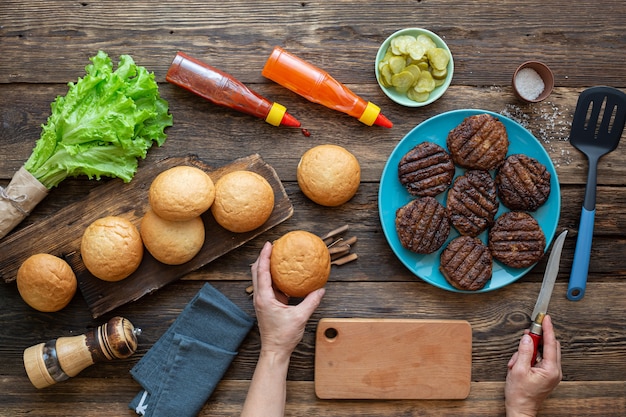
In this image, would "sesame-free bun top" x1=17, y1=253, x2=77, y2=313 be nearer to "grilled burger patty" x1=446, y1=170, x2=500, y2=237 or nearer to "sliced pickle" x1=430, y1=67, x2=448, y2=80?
"grilled burger patty" x1=446, y1=170, x2=500, y2=237

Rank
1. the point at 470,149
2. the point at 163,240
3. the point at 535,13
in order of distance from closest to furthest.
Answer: the point at 163,240
the point at 470,149
the point at 535,13

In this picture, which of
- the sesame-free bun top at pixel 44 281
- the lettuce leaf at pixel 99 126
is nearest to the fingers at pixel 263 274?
the lettuce leaf at pixel 99 126

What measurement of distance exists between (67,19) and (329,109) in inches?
46.0

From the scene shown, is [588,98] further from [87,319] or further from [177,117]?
[87,319]

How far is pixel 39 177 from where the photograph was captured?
2.11m

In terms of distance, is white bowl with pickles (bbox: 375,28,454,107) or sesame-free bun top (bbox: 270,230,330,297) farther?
white bowl with pickles (bbox: 375,28,454,107)

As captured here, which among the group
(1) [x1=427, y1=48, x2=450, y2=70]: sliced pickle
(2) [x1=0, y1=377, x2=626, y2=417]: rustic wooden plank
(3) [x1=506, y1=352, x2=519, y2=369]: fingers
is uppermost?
(1) [x1=427, y1=48, x2=450, y2=70]: sliced pickle

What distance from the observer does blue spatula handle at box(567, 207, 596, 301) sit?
2211 millimetres

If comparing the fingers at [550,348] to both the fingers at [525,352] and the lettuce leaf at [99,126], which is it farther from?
the lettuce leaf at [99,126]

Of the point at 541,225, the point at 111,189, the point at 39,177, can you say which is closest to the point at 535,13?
the point at 541,225

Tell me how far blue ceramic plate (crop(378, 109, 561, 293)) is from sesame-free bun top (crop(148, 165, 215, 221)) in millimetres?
708

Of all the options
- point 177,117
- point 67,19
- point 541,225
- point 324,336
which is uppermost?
point 67,19

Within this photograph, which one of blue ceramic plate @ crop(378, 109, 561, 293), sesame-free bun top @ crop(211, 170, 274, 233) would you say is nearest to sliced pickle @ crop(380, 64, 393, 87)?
blue ceramic plate @ crop(378, 109, 561, 293)

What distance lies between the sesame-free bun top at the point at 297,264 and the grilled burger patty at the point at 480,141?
0.71 metres
